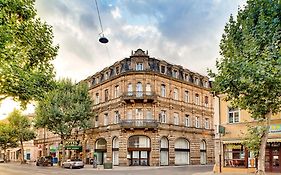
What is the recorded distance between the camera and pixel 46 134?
233 feet

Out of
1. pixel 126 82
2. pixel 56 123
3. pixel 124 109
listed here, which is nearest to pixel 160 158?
pixel 124 109

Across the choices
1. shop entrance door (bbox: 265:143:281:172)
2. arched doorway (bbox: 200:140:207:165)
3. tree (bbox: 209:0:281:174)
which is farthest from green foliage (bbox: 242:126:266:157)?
arched doorway (bbox: 200:140:207:165)

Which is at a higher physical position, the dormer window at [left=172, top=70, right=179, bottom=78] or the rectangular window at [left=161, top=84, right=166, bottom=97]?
the dormer window at [left=172, top=70, right=179, bottom=78]

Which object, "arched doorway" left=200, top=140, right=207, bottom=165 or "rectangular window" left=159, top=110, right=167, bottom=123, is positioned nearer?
"rectangular window" left=159, top=110, right=167, bottom=123

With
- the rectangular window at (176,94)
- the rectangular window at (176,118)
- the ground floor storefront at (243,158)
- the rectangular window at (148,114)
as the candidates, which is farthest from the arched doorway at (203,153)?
the ground floor storefront at (243,158)

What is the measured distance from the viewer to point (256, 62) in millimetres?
17359

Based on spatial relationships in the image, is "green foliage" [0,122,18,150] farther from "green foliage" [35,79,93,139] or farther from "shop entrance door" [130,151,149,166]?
"shop entrance door" [130,151,149,166]

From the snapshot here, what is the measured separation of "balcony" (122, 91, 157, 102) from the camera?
43.2 m

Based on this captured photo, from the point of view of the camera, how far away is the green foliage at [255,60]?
17016 millimetres

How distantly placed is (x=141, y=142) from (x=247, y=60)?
2779 centimetres

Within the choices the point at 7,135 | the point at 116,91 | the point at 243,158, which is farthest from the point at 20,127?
the point at 243,158

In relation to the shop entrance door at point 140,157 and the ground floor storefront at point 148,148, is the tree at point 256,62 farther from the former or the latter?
the shop entrance door at point 140,157

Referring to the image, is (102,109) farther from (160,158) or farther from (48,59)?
(48,59)

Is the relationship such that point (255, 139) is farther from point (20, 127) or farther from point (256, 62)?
point (20, 127)
